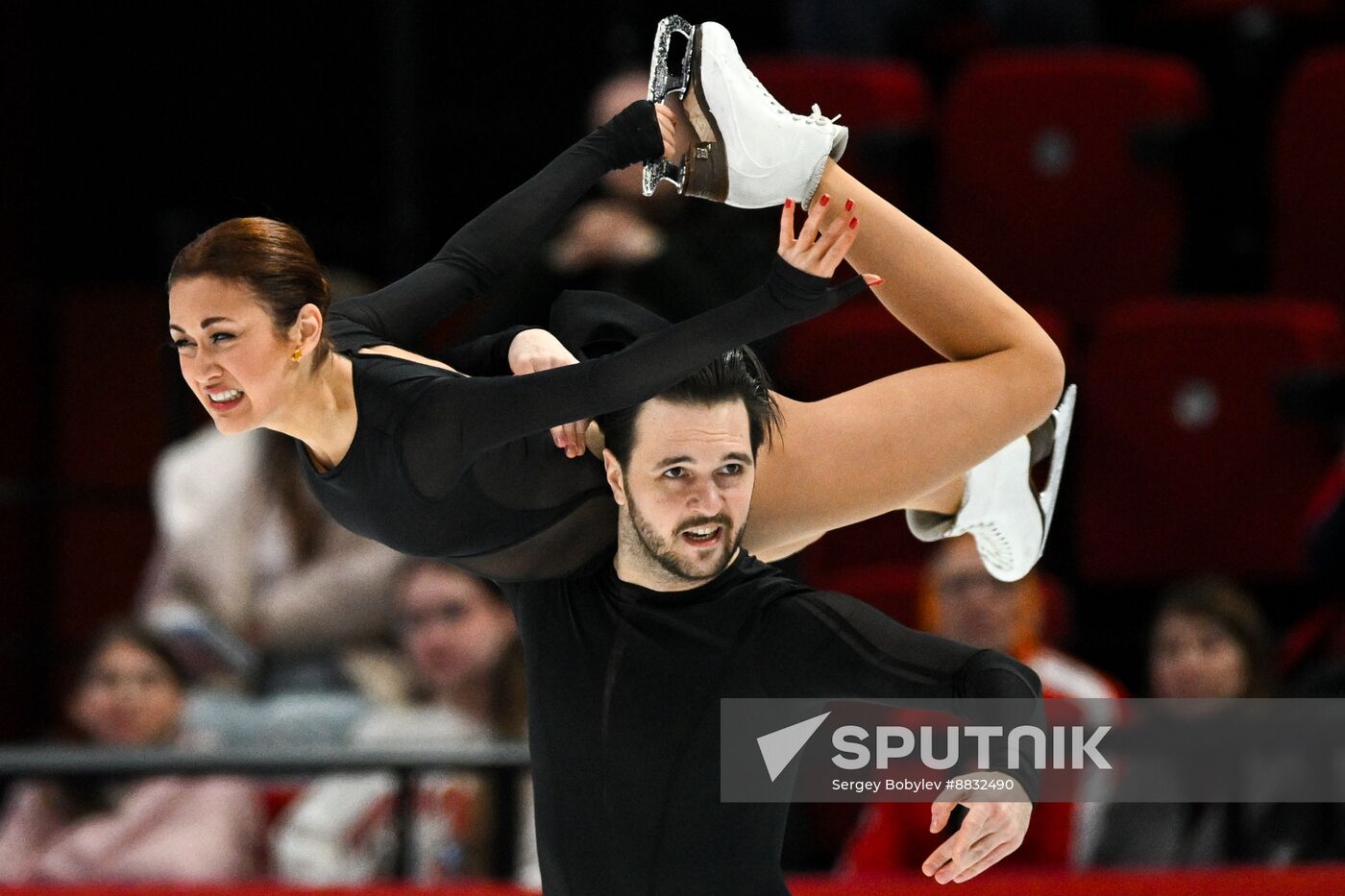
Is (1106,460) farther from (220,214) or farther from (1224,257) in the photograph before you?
(220,214)

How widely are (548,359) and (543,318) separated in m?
1.51

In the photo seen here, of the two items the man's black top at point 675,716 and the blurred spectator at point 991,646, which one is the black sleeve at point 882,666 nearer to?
the man's black top at point 675,716

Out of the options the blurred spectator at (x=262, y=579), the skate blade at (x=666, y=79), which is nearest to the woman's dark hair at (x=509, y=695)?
the blurred spectator at (x=262, y=579)

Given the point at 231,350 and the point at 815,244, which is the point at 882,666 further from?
the point at 231,350

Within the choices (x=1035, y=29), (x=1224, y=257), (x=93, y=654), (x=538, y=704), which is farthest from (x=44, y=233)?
(x=538, y=704)

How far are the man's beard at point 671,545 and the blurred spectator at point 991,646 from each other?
129 centimetres

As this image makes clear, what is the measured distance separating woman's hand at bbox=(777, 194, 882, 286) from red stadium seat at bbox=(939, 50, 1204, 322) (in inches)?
108

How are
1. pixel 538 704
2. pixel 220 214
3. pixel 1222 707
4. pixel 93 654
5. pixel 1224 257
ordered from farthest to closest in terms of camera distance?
1. pixel 220 214
2. pixel 1224 257
3. pixel 93 654
4. pixel 1222 707
5. pixel 538 704

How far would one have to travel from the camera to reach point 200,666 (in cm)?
455

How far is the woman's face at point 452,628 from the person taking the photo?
4301 mm

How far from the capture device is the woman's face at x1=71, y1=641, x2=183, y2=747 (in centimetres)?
438

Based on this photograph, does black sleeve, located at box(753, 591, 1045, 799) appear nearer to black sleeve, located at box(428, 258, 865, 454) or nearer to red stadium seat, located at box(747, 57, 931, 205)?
black sleeve, located at box(428, 258, 865, 454)

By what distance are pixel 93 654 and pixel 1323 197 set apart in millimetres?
3219

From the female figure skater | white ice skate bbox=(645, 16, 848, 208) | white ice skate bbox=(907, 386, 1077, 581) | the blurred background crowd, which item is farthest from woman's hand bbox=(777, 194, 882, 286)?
the blurred background crowd
